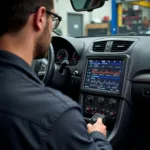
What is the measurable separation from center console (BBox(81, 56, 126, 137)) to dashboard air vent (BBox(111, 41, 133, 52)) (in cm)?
10

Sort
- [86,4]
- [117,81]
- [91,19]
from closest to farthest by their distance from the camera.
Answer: [86,4] → [117,81] → [91,19]

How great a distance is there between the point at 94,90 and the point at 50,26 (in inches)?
50.4

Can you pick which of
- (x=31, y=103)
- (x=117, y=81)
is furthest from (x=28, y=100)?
(x=117, y=81)

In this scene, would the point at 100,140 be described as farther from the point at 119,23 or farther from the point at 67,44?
the point at 119,23

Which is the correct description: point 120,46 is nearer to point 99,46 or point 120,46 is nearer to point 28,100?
point 99,46

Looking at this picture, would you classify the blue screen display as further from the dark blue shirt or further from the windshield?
the windshield

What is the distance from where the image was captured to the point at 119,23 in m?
7.97

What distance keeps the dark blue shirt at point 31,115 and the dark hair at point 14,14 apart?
0.09 meters

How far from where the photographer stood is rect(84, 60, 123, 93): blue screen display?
229 cm

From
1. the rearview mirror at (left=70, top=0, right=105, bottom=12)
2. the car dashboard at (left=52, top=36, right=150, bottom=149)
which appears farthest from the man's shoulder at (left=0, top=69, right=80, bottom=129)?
the car dashboard at (left=52, top=36, right=150, bottom=149)

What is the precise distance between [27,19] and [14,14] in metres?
0.05

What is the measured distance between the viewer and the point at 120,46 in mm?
2395

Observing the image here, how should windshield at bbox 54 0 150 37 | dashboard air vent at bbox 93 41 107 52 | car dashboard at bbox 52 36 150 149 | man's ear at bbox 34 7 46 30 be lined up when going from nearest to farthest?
man's ear at bbox 34 7 46 30, car dashboard at bbox 52 36 150 149, dashboard air vent at bbox 93 41 107 52, windshield at bbox 54 0 150 37

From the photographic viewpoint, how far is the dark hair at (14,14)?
1.02 m
